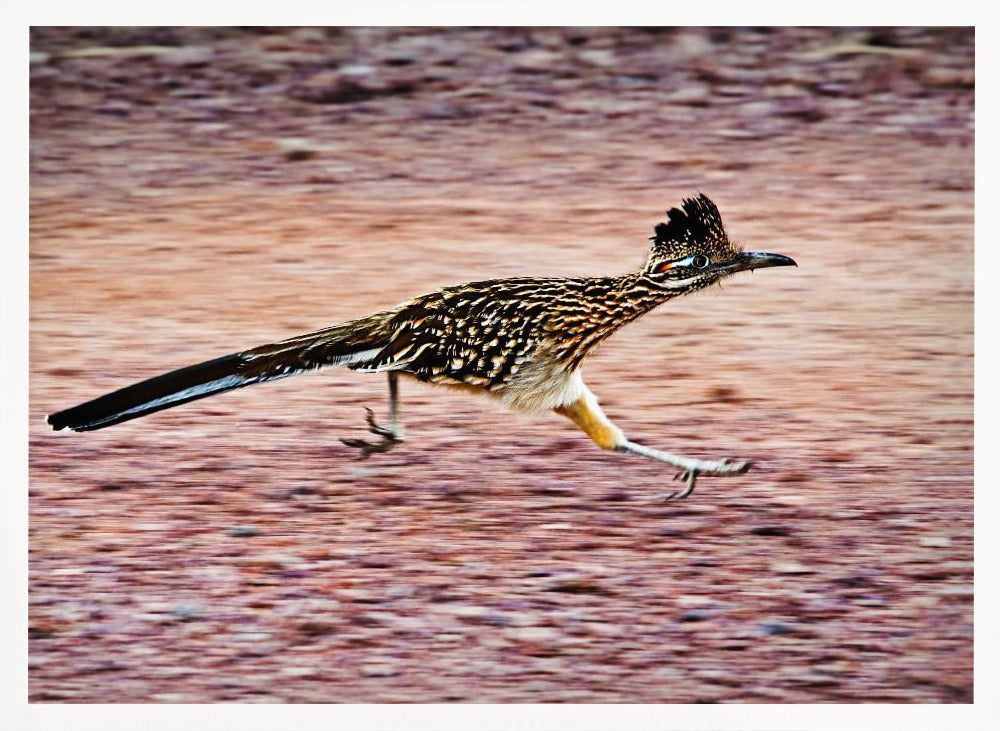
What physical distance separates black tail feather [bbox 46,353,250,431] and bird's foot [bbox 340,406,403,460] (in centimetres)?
49

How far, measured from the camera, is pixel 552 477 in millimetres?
5664

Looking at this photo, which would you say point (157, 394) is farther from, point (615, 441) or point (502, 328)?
point (615, 441)

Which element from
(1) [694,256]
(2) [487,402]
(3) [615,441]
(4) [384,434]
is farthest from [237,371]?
(1) [694,256]

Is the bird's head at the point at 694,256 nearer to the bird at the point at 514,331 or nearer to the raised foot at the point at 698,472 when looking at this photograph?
the bird at the point at 514,331

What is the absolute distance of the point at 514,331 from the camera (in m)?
5.23

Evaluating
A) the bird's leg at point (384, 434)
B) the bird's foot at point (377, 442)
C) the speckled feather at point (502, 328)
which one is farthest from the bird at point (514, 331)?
the bird's foot at point (377, 442)

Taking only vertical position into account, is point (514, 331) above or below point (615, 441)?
above

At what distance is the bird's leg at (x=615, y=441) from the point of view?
5.43 m

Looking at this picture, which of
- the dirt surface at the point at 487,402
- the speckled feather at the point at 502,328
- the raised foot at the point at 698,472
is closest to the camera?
the speckled feather at the point at 502,328

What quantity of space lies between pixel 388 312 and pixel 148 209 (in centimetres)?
132

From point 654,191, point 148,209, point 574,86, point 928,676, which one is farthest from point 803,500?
point 148,209

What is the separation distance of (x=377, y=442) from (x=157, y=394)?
77 centimetres

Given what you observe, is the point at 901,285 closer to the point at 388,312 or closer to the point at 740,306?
the point at 740,306

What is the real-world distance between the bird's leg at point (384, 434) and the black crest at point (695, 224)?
41.6 inches
